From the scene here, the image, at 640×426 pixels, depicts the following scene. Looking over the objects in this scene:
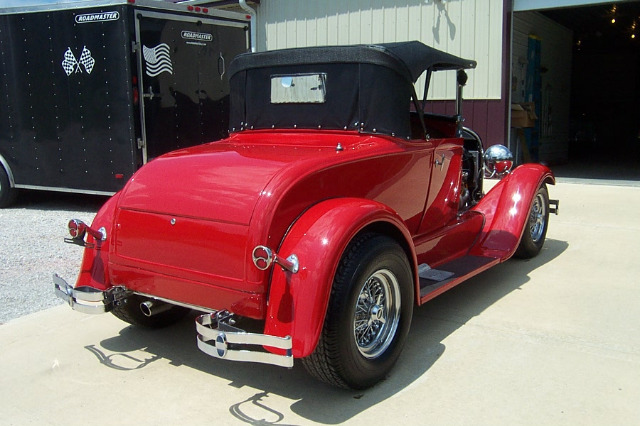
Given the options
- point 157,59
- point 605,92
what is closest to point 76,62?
point 157,59

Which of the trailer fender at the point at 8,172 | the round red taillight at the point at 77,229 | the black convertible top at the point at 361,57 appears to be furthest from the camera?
the trailer fender at the point at 8,172

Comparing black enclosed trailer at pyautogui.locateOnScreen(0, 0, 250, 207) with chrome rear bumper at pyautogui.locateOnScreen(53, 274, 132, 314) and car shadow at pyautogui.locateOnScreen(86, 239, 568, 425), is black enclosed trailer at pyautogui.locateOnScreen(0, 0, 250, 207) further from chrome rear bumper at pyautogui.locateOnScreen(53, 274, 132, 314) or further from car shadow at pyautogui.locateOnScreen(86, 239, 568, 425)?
chrome rear bumper at pyautogui.locateOnScreen(53, 274, 132, 314)

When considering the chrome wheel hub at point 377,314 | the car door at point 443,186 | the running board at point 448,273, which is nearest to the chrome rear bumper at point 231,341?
the chrome wheel hub at point 377,314

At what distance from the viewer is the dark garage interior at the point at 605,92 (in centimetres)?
1736

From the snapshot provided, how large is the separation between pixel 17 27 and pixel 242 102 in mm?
5373

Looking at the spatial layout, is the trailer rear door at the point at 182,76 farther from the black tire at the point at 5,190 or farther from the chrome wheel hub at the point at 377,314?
the chrome wheel hub at the point at 377,314

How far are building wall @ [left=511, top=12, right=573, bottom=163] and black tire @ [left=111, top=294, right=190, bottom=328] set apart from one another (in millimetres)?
9415

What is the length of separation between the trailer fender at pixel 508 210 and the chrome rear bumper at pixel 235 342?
2.57 meters

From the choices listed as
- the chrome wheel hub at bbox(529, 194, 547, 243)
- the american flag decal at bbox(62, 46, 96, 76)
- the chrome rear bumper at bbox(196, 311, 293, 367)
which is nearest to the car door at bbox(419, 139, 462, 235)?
the chrome wheel hub at bbox(529, 194, 547, 243)

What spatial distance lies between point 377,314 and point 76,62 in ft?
20.5

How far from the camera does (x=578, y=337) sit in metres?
3.79

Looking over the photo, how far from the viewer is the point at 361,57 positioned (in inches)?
156

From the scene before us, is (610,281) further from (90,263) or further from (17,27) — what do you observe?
(17,27)

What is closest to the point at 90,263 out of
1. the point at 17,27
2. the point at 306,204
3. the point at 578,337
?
the point at 306,204
